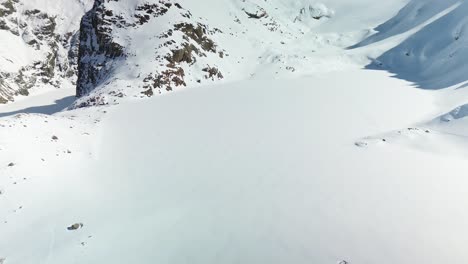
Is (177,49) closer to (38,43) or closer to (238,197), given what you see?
(238,197)

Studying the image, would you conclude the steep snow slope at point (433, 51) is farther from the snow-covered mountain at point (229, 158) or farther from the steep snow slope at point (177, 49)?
the steep snow slope at point (177, 49)

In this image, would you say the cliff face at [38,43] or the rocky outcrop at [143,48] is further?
the cliff face at [38,43]

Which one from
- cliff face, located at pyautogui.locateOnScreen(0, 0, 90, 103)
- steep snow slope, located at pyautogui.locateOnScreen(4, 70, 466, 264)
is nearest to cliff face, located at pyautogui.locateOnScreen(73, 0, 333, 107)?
steep snow slope, located at pyautogui.locateOnScreen(4, 70, 466, 264)

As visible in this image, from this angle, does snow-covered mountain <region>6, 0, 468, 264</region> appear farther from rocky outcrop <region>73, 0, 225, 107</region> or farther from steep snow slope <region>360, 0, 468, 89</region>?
steep snow slope <region>360, 0, 468, 89</region>

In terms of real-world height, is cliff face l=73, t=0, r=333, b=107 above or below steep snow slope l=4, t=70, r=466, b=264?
above

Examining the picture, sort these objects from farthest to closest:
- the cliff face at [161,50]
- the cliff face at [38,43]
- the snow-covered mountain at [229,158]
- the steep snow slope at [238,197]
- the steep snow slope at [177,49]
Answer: the cliff face at [38,43]
the steep snow slope at [177,49]
the cliff face at [161,50]
the snow-covered mountain at [229,158]
the steep snow slope at [238,197]

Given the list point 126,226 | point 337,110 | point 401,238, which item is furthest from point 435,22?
point 126,226

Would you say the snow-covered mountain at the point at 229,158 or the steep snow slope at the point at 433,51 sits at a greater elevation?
the steep snow slope at the point at 433,51

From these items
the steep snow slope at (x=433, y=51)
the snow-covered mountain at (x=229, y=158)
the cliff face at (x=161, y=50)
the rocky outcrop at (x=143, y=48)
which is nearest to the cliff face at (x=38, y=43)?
the rocky outcrop at (x=143, y=48)
